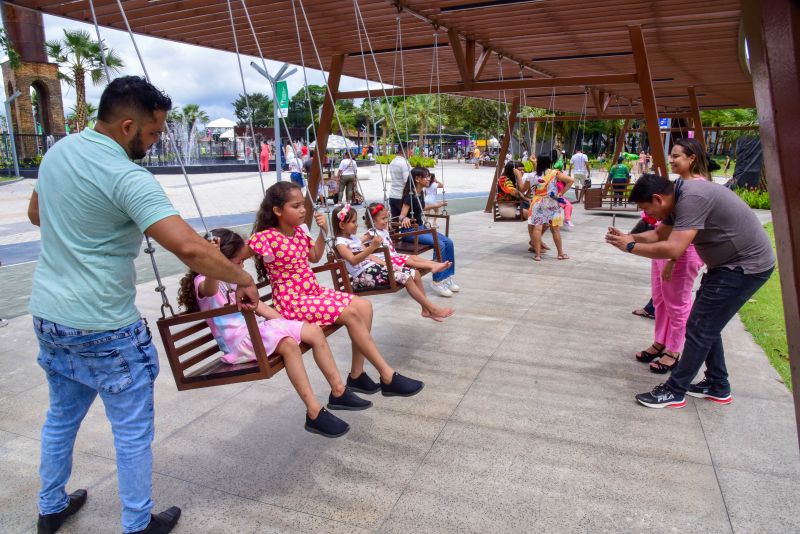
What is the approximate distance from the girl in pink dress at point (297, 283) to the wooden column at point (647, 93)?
17.2ft

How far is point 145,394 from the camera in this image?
2352 mm

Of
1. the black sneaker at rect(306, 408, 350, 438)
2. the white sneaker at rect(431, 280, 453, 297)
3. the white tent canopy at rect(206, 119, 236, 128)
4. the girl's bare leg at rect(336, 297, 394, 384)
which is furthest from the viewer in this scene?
the white tent canopy at rect(206, 119, 236, 128)

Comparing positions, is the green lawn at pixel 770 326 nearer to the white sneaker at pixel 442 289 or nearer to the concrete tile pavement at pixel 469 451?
the concrete tile pavement at pixel 469 451

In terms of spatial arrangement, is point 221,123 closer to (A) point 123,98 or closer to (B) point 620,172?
(B) point 620,172

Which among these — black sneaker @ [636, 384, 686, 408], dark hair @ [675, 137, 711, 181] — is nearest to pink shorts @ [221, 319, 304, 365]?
black sneaker @ [636, 384, 686, 408]

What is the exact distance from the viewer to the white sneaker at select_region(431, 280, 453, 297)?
6399mm

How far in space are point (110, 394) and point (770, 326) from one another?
5729 mm

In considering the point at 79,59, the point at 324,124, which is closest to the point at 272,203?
the point at 324,124

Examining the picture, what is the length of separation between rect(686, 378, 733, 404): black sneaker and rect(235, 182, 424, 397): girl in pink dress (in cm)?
195

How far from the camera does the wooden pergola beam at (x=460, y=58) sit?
7.79 m

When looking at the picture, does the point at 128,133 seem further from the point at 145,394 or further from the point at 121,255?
the point at 145,394

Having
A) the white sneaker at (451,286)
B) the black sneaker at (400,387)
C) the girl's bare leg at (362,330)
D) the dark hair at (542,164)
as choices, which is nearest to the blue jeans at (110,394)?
the girl's bare leg at (362,330)

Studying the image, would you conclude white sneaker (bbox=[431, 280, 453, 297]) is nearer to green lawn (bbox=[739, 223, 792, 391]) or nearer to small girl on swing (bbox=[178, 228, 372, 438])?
green lawn (bbox=[739, 223, 792, 391])

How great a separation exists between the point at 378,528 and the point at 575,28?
6963 millimetres
